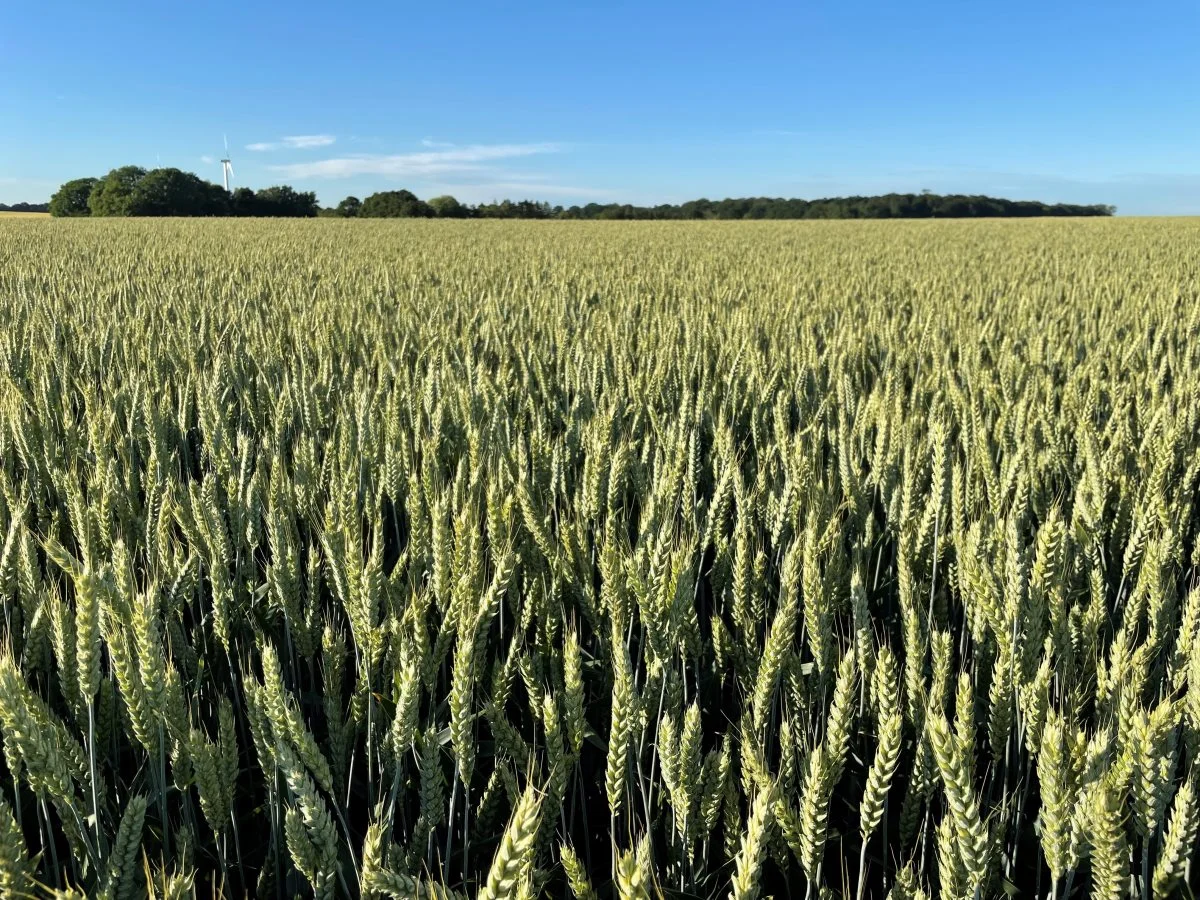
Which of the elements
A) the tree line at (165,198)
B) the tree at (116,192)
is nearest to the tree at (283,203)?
the tree line at (165,198)

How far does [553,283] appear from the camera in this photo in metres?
7.41

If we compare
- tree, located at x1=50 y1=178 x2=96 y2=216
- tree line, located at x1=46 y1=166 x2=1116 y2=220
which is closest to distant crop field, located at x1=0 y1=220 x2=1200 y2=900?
tree line, located at x1=46 y1=166 x2=1116 y2=220

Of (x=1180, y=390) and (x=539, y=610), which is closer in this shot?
(x=539, y=610)

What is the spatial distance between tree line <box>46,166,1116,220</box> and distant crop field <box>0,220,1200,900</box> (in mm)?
45582

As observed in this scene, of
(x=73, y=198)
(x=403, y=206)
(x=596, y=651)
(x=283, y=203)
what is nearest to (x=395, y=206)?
(x=403, y=206)

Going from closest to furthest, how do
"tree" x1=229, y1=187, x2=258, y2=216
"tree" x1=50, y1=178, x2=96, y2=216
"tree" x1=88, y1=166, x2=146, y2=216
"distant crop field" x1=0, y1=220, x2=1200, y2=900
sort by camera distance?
"distant crop field" x1=0, y1=220, x2=1200, y2=900 < "tree" x1=88, y1=166, x2=146, y2=216 < "tree" x1=229, y1=187, x2=258, y2=216 < "tree" x1=50, y1=178, x2=96, y2=216

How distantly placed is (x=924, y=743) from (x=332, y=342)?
3.73 m

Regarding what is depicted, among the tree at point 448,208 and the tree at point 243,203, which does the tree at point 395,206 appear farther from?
the tree at point 243,203

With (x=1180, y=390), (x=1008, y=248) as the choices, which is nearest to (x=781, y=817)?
(x=1180, y=390)

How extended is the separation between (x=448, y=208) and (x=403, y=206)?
11.2ft

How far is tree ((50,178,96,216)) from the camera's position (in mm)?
51312

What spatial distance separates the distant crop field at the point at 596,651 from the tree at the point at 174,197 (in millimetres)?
49273

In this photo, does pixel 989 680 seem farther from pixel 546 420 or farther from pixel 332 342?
pixel 332 342

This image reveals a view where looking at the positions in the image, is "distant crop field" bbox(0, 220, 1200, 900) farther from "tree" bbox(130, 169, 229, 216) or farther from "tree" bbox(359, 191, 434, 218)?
"tree" bbox(130, 169, 229, 216)
